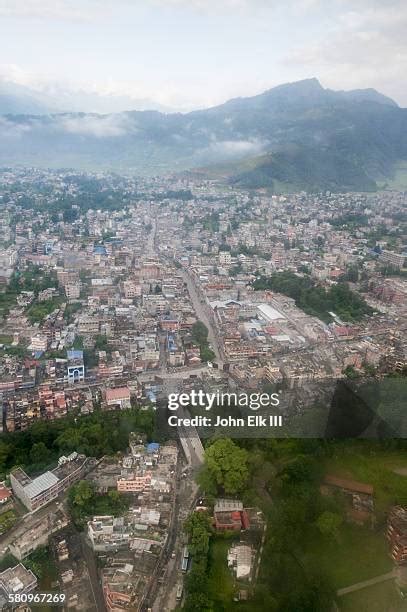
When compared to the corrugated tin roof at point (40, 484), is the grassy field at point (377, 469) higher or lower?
higher

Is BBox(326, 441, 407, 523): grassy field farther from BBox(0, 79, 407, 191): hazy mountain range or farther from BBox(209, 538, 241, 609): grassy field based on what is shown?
BBox(0, 79, 407, 191): hazy mountain range

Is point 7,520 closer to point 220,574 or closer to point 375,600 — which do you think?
point 220,574

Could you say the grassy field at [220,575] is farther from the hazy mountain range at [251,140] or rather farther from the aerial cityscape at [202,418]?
the hazy mountain range at [251,140]

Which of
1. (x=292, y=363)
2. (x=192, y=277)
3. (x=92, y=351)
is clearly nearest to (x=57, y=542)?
(x=92, y=351)

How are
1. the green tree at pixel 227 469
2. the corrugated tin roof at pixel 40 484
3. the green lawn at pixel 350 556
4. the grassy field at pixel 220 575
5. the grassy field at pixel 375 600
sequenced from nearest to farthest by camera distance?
1. the grassy field at pixel 375 600
2. the grassy field at pixel 220 575
3. the green lawn at pixel 350 556
4. the corrugated tin roof at pixel 40 484
5. the green tree at pixel 227 469

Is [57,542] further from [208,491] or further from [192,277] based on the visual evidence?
[192,277]

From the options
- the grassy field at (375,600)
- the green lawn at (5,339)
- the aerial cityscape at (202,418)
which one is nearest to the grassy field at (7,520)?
the aerial cityscape at (202,418)
